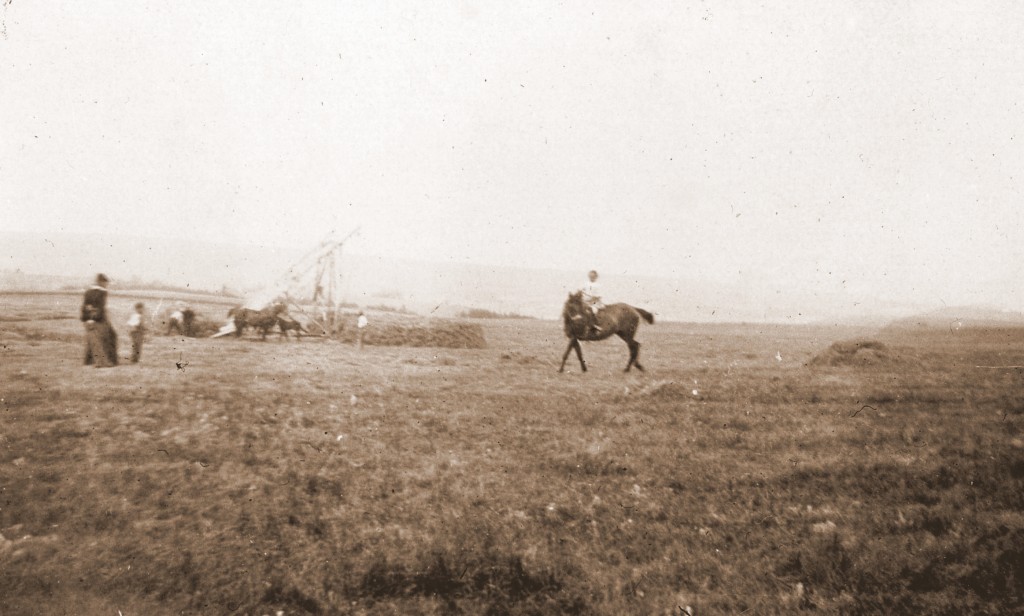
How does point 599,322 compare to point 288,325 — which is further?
point 288,325

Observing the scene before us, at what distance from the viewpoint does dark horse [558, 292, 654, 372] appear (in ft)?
53.8

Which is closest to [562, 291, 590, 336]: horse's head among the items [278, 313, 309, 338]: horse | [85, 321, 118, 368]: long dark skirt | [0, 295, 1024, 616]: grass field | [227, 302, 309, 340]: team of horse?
[0, 295, 1024, 616]: grass field

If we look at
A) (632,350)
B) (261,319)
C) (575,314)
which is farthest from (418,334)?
(632,350)

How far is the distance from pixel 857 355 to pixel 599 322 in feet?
31.4

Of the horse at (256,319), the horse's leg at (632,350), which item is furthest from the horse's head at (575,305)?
the horse at (256,319)

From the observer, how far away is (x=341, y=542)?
6270mm

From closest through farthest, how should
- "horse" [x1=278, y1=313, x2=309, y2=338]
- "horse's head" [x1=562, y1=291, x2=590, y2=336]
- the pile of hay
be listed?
1. "horse's head" [x1=562, y1=291, x2=590, y2=336]
2. the pile of hay
3. "horse" [x1=278, y1=313, x2=309, y2=338]

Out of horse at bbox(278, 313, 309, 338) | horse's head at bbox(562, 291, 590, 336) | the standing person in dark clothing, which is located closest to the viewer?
the standing person in dark clothing

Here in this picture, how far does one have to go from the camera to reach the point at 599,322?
55.1 ft

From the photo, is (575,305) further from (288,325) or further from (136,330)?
(136,330)

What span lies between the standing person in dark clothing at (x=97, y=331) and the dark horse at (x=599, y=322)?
1197 cm

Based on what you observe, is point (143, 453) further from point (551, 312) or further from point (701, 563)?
point (551, 312)

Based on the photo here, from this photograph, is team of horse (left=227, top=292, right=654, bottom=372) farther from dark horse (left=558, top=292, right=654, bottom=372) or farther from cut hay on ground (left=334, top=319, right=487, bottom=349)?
cut hay on ground (left=334, top=319, right=487, bottom=349)

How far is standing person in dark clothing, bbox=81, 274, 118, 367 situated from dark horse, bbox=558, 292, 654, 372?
471 inches
